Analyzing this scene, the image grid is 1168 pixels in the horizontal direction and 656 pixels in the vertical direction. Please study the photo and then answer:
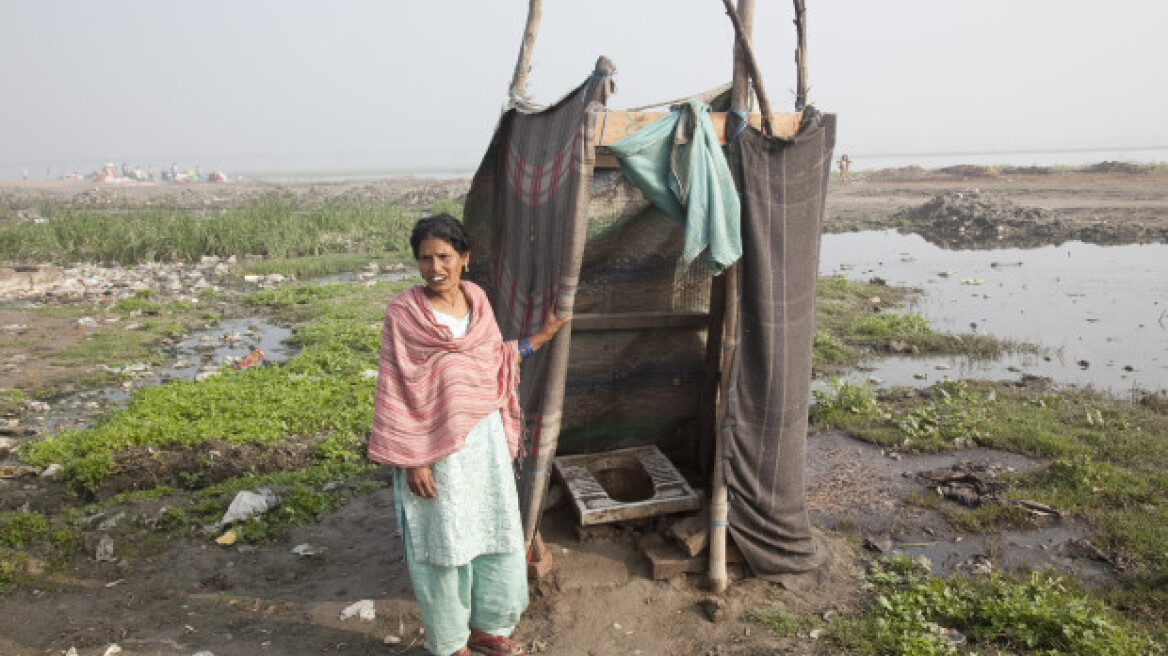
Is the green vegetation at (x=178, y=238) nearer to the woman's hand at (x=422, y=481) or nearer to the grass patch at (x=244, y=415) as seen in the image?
the grass patch at (x=244, y=415)

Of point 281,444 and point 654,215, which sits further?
point 281,444

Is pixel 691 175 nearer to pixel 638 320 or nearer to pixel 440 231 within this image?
pixel 440 231

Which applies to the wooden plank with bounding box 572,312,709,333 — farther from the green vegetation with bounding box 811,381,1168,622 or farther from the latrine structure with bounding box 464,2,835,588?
the green vegetation with bounding box 811,381,1168,622

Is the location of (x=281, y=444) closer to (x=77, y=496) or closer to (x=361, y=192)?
(x=77, y=496)

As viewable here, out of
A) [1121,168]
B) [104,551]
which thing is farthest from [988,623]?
[1121,168]

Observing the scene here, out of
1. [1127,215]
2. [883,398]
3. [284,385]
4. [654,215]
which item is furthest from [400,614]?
[1127,215]

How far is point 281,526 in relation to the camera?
420cm

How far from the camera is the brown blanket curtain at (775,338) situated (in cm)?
320

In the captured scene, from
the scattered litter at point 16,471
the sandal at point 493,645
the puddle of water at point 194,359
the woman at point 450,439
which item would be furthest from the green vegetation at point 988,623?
the puddle of water at point 194,359

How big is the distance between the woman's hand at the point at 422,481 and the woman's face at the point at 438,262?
66cm

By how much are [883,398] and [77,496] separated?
6.18 metres

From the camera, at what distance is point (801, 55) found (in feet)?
11.5

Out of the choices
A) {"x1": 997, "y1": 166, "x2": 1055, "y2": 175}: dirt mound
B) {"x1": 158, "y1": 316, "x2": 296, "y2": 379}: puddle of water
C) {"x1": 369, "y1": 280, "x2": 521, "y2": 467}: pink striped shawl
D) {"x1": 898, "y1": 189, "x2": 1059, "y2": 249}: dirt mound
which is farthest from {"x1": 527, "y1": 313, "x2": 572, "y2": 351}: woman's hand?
{"x1": 997, "y1": 166, "x2": 1055, "y2": 175}: dirt mound

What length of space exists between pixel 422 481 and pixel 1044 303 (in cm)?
1045
